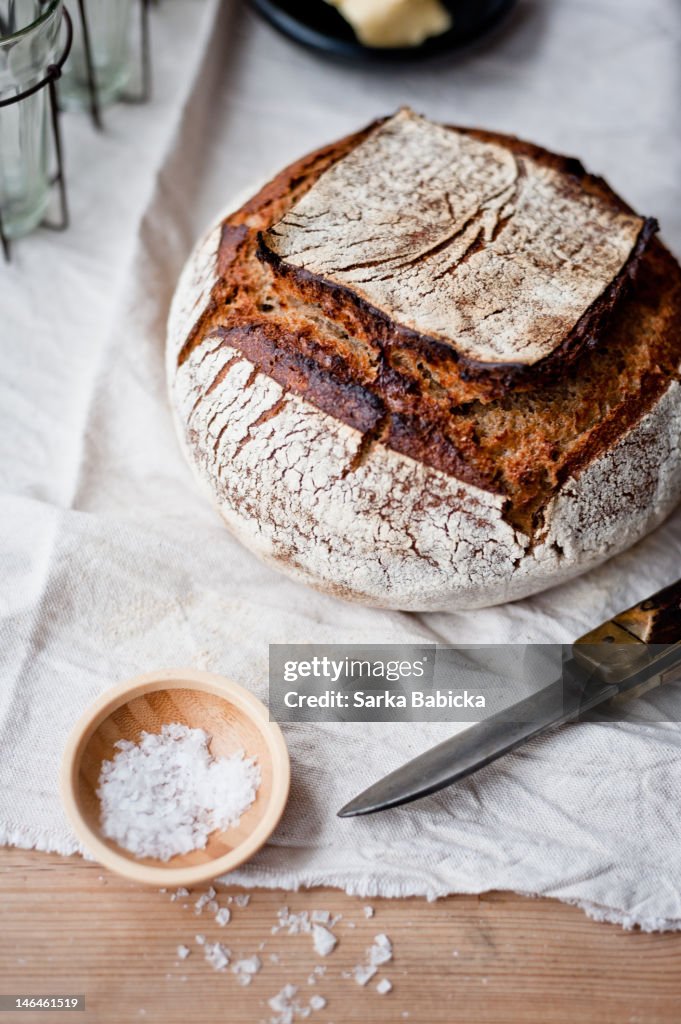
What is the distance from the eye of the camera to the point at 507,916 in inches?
43.9

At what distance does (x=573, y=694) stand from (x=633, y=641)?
101mm

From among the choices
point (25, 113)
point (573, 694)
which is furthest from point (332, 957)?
point (25, 113)

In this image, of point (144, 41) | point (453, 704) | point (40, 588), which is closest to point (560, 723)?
point (453, 704)

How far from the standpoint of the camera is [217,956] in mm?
1063

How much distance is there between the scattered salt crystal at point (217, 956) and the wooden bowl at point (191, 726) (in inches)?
4.1

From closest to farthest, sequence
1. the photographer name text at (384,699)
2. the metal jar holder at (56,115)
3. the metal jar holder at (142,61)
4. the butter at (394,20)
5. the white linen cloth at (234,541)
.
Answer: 1. the white linen cloth at (234,541)
2. the photographer name text at (384,699)
3. the metal jar holder at (56,115)
4. the metal jar holder at (142,61)
5. the butter at (394,20)

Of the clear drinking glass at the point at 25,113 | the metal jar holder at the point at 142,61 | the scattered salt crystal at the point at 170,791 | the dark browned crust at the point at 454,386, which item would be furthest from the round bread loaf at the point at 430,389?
the metal jar holder at the point at 142,61

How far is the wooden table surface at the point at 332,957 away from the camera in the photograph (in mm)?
1044

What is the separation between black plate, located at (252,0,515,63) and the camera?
1787mm

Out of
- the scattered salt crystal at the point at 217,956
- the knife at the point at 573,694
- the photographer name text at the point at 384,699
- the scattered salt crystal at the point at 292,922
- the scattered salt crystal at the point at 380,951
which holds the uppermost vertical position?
the knife at the point at 573,694

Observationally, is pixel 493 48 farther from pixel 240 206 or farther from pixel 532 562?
pixel 532 562

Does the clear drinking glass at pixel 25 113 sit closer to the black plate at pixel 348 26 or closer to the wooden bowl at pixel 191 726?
the black plate at pixel 348 26

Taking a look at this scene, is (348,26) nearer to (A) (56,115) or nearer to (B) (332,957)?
(A) (56,115)

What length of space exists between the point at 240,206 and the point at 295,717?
2.40 feet
